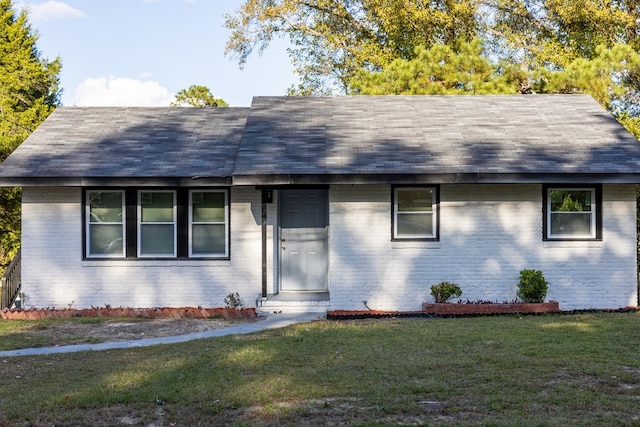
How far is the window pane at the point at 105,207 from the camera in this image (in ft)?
48.4

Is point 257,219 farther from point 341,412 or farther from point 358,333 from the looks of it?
point 341,412

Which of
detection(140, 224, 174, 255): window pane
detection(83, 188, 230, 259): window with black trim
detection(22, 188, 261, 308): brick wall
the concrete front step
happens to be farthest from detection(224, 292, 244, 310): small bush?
detection(140, 224, 174, 255): window pane

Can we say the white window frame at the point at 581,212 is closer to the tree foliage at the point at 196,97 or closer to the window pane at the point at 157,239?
the window pane at the point at 157,239

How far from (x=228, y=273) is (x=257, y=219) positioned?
1232 millimetres

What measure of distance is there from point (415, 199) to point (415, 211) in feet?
0.78

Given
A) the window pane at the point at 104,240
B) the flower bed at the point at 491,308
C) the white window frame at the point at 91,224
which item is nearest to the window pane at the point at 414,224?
the flower bed at the point at 491,308

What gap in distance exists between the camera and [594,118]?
16.2m

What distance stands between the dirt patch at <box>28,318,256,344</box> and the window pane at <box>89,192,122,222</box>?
7.68 ft

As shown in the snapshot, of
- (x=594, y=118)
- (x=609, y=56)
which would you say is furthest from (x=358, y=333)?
(x=609, y=56)

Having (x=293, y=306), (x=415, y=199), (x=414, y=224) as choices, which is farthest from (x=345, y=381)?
(x=415, y=199)

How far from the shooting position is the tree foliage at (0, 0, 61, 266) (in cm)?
2942

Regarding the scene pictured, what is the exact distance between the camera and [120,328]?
12.3m

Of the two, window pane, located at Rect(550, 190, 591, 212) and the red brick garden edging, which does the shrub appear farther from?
the red brick garden edging

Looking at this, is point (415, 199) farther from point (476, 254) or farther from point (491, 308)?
point (491, 308)
